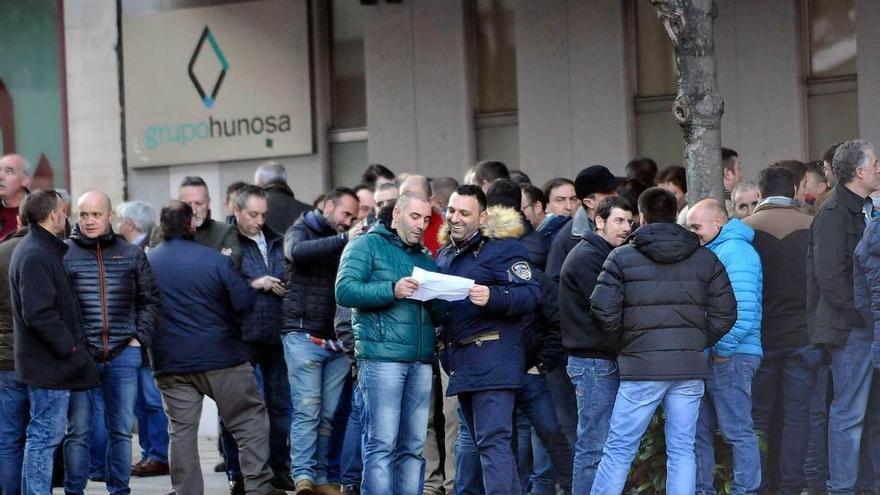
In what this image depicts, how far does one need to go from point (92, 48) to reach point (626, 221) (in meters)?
9.74

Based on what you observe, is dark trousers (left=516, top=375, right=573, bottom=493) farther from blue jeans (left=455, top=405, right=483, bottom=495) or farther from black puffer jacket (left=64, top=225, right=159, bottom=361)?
black puffer jacket (left=64, top=225, right=159, bottom=361)

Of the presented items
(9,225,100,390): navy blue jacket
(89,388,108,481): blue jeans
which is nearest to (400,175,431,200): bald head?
(9,225,100,390): navy blue jacket

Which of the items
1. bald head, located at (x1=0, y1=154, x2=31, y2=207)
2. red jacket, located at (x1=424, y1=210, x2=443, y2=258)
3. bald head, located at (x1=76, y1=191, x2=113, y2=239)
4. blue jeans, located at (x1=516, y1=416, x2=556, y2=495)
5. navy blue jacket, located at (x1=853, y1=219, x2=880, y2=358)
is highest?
bald head, located at (x1=0, y1=154, x2=31, y2=207)

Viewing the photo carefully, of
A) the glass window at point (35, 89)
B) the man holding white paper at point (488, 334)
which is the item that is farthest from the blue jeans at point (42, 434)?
the glass window at point (35, 89)

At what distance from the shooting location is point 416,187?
37.5ft

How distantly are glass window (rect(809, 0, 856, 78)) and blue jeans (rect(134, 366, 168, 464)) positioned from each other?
6.23m

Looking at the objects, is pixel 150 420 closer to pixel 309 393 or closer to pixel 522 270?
pixel 309 393

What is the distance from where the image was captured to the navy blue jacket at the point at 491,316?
10.5m

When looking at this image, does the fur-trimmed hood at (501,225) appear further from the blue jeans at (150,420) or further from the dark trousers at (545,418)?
the blue jeans at (150,420)

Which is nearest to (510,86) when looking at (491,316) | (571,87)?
(571,87)

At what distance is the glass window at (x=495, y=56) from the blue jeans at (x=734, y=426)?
6.50 metres

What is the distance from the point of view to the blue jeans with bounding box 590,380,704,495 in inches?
400

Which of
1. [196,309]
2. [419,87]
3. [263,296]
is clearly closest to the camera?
[196,309]

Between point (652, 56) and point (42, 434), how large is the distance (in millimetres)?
7072
